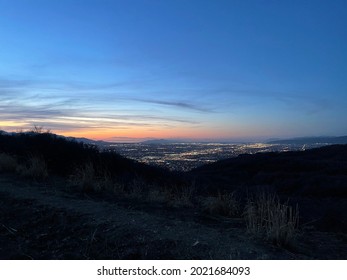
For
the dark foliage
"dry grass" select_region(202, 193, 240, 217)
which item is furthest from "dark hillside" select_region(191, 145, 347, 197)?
"dry grass" select_region(202, 193, 240, 217)

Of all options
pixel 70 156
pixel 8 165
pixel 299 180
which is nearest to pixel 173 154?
Result: pixel 299 180

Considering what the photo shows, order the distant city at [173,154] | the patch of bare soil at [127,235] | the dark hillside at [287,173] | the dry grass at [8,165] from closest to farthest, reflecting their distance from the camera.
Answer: the patch of bare soil at [127,235]
the dry grass at [8,165]
the dark hillside at [287,173]
the distant city at [173,154]

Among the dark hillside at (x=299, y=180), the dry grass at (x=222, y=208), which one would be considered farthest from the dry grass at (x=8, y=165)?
the dry grass at (x=222, y=208)

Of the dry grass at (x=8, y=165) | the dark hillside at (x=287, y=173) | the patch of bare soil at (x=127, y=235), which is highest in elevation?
the dry grass at (x=8, y=165)

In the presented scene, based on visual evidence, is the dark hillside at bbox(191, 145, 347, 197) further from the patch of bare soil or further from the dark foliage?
the patch of bare soil

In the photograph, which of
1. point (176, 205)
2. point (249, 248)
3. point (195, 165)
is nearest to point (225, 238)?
point (249, 248)

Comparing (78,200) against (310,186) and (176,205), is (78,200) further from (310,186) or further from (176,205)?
(310,186)

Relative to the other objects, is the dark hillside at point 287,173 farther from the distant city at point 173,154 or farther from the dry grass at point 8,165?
the dry grass at point 8,165

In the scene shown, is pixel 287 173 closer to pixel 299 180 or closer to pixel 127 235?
pixel 299 180
